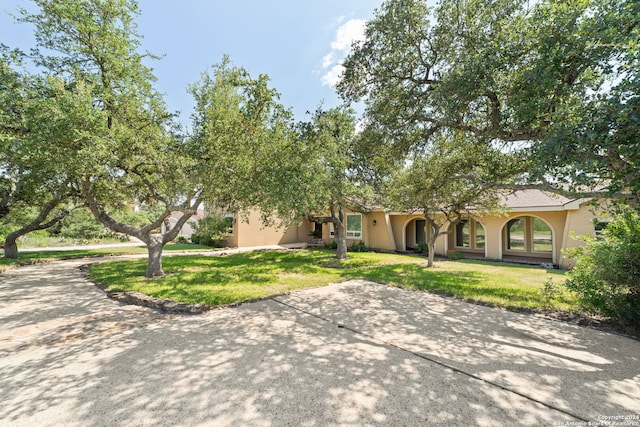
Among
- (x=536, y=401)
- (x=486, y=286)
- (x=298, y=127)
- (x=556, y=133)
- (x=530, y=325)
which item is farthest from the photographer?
(x=298, y=127)

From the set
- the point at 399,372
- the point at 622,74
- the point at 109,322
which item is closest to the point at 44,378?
the point at 109,322

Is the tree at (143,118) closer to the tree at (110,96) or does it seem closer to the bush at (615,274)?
the tree at (110,96)

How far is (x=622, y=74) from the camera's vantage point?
4.05m

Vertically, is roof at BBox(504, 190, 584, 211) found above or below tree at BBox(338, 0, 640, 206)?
below

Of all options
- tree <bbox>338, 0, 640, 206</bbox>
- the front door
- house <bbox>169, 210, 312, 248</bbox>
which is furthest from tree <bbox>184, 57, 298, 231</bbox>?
the front door

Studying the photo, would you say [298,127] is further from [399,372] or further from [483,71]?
[399,372]

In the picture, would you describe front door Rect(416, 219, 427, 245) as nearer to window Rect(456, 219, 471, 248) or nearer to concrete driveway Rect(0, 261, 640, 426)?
window Rect(456, 219, 471, 248)

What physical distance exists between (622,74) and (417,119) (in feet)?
11.9

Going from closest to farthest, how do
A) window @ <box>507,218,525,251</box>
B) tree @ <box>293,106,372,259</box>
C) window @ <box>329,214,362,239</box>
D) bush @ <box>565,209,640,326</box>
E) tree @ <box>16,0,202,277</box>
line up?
bush @ <box>565,209,640,326</box>
tree @ <box>16,0,202,277</box>
tree @ <box>293,106,372,259</box>
window @ <box>507,218,525,251</box>
window @ <box>329,214,362,239</box>

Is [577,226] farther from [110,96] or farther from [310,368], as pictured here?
[110,96]

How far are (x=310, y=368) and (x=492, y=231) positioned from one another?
1519 centimetres

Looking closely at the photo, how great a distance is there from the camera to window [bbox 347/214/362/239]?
67.7 ft

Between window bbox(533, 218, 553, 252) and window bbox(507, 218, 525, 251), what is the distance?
65cm

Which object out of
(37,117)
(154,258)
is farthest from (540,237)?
(37,117)
